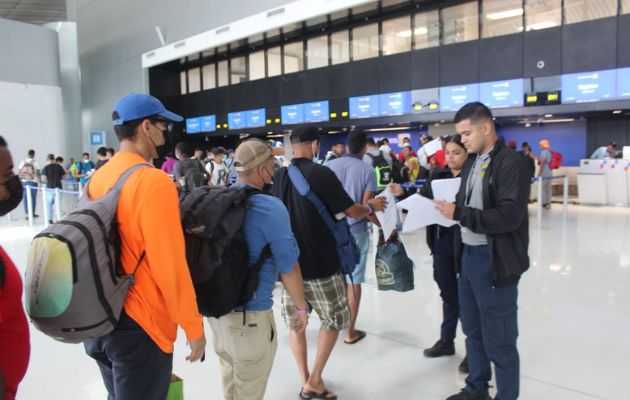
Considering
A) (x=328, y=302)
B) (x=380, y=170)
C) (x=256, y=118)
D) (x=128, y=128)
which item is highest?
(x=256, y=118)

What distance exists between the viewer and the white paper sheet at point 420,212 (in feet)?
9.07

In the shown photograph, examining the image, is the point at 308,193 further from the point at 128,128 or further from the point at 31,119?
the point at 31,119

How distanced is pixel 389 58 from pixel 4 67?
12.5 meters

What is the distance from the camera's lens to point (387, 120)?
1253cm

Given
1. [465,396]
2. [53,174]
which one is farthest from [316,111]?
[465,396]

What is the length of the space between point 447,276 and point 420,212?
0.86 metres

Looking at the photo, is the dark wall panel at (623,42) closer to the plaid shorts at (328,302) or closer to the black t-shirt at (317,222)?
the black t-shirt at (317,222)

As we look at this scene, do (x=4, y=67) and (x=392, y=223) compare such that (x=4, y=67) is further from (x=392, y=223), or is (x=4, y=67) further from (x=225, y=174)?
(x=392, y=223)

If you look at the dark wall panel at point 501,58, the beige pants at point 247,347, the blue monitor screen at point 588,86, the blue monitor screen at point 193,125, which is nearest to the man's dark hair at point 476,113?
the beige pants at point 247,347

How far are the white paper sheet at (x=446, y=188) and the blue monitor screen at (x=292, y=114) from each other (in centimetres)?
1158

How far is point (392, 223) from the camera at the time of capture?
346 centimetres

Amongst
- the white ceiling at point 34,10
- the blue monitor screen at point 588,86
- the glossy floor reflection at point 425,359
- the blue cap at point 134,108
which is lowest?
the glossy floor reflection at point 425,359

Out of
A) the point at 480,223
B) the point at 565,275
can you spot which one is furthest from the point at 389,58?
the point at 480,223

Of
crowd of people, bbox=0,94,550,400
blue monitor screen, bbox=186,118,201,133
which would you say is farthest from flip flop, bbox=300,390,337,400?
blue monitor screen, bbox=186,118,201,133
